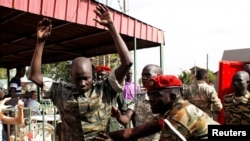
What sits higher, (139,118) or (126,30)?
(126,30)

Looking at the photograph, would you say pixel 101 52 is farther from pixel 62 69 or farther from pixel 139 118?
pixel 62 69

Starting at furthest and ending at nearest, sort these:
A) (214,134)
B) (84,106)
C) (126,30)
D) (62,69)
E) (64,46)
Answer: (62,69), (64,46), (126,30), (84,106), (214,134)

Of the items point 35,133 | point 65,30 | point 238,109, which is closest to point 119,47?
point 238,109

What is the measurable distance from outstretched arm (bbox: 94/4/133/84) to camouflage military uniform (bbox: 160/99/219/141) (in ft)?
1.77

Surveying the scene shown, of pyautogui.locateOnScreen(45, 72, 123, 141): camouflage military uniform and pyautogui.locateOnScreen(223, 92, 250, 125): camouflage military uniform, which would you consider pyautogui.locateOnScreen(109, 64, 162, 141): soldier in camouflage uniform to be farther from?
pyautogui.locateOnScreen(223, 92, 250, 125): camouflage military uniform

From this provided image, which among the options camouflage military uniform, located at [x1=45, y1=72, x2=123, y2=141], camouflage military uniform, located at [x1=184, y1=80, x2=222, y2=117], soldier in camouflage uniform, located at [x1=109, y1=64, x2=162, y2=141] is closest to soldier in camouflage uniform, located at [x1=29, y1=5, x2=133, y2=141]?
camouflage military uniform, located at [x1=45, y1=72, x2=123, y2=141]

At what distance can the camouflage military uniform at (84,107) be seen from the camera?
2695 mm

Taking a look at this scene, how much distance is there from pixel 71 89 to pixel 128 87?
362 centimetres

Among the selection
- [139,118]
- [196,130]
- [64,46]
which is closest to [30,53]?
[64,46]

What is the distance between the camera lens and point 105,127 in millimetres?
2801

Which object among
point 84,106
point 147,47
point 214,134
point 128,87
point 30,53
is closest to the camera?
point 214,134

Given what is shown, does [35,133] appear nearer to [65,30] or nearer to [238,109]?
[65,30]

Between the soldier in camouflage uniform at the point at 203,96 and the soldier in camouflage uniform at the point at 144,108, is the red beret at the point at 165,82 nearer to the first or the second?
the soldier in camouflage uniform at the point at 144,108

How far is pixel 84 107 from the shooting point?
106 inches
